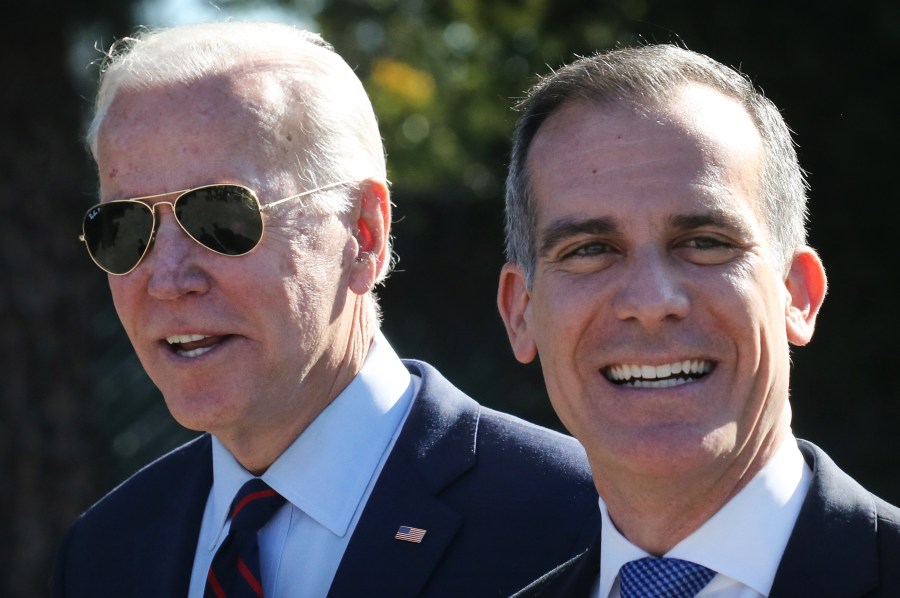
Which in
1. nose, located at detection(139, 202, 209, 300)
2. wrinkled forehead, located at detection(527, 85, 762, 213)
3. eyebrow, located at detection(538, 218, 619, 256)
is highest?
wrinkled forehead, located at detection(527, 85, 762, 213)

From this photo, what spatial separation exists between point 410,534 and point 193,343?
74 cm

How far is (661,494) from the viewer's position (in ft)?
8.06

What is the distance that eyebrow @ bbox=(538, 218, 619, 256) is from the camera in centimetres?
245

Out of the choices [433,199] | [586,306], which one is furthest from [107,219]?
[433,199]

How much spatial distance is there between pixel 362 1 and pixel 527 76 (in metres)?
5.77

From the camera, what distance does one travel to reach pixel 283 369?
3.12 metres

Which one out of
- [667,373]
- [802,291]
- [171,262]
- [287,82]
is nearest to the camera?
[667,373]

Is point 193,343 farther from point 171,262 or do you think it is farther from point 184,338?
point 171,262

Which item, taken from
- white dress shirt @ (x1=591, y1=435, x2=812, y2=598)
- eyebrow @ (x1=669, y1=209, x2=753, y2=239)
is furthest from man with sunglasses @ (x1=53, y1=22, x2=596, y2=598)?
eyebrow @ (x1=669, y1=209, x2=753, y2=239)

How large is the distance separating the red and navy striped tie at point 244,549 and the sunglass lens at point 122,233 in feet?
2.15

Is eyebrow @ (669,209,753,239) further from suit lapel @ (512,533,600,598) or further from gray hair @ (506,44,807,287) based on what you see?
suit lapel @ (512,533,600,598)

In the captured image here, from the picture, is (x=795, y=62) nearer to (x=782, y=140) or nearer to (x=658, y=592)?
(x=782, y=140)

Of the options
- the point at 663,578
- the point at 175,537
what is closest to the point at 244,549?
the point at 175,537

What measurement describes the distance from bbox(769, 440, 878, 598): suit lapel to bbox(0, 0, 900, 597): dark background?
4.65m
